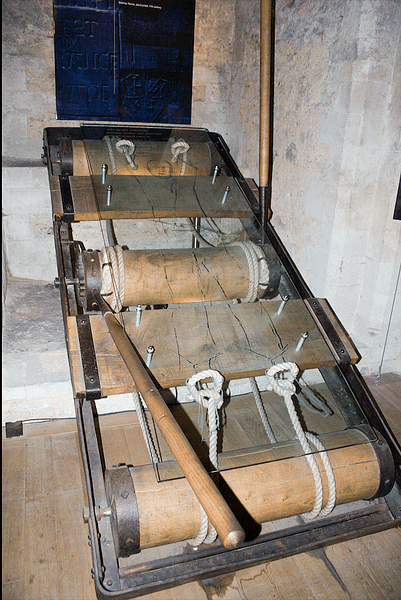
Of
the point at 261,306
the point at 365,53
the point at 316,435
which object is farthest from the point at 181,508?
the point at 365,53

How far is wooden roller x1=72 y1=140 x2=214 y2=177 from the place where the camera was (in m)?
2.21

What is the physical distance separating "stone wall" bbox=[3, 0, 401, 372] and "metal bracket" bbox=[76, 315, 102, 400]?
1.57 metres

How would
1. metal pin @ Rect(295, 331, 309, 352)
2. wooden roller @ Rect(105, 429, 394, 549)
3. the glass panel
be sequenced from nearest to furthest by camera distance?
1. wooden roller @ Rect(105, 429, 394, 549)
2. metal pin @ Rect(295, 331, 309, 352)
3. the glass panel

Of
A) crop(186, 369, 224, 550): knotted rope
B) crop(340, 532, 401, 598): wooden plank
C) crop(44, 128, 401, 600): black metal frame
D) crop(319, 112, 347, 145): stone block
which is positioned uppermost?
crop(319, 112, 347, 145): stone block

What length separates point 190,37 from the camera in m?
3.55

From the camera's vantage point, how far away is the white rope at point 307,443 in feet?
4.37

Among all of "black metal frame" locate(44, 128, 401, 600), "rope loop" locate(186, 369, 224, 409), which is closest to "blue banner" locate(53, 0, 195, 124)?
"black metal frame" locate(44, 128, 401, 600)

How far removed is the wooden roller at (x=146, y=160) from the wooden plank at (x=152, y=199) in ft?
0.24

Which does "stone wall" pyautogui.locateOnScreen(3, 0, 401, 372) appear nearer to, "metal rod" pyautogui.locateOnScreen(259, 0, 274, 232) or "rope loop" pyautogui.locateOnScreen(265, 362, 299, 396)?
"metal rod" pyautogui.locateOnScreen(259, 0, 274, 232)

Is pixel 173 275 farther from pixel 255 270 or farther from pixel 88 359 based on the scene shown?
pixel 88 359

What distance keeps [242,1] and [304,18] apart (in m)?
1.28

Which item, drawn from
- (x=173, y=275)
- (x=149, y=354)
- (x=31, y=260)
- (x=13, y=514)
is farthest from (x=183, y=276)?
(x=31, y=260)

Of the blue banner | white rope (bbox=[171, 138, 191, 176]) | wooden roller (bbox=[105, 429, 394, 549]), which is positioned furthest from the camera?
the blue banner

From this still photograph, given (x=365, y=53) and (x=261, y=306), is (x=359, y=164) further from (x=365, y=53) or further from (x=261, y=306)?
(x=261, y=306)
